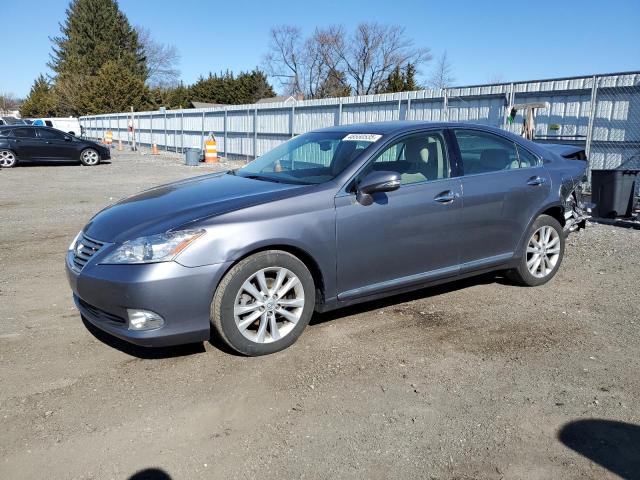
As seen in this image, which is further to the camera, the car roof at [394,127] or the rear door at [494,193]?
the rear door at [494,193]

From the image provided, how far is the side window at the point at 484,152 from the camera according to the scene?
15.8 feet

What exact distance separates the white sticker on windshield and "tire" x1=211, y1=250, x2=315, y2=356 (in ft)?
4.17

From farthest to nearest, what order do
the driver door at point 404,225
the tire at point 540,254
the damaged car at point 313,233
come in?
the tire at point 540,254
the driver door at point 404,225
the damaged car at point 313,233

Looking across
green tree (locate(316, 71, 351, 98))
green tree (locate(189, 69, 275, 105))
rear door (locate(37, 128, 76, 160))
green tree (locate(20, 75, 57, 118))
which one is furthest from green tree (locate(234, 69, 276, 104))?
rear door (locate(37, 128, 76, 160))

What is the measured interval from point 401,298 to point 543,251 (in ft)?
5.17

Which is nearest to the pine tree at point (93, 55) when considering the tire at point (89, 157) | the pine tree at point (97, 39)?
the pine tree at point (97, 39)

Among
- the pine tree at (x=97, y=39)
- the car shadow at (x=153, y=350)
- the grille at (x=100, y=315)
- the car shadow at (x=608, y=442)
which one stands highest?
the pine tree at (x=97, y=39)

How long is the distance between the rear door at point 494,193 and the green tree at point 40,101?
2914 inches

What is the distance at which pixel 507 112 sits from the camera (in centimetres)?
1286

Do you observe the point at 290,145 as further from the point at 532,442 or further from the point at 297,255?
the point at 532,442

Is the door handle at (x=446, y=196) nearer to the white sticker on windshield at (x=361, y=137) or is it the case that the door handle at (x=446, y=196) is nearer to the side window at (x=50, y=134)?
the white sticker on windshield at (x=361, y=137)

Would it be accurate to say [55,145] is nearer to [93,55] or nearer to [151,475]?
[151,475]

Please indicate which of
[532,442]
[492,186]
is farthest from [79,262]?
[492,186]

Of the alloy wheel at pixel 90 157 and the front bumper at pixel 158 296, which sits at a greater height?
the alloy wheel at pixel 90 157
